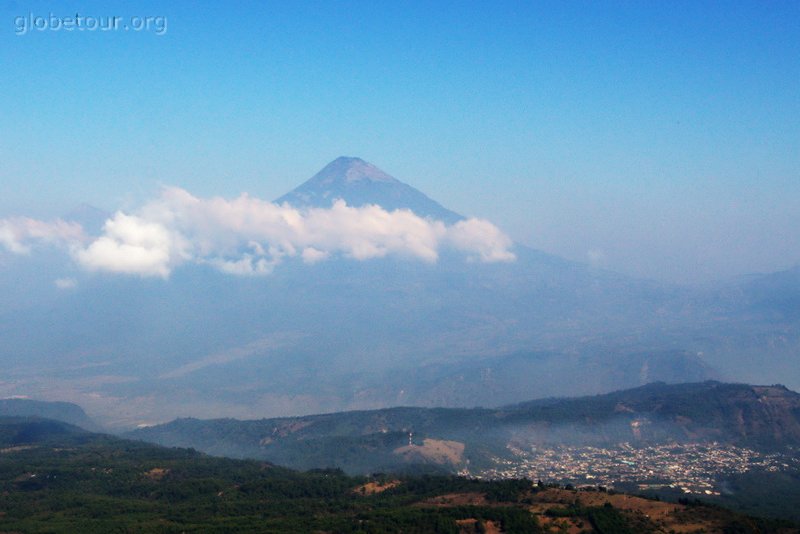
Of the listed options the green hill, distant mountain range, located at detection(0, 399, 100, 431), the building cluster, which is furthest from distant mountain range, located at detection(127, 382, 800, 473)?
distant mountain range, located at detection(0, 399, 100, 431)

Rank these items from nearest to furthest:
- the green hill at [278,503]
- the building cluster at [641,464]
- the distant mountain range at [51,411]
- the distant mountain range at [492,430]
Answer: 1. the green hill at [278,503]
2. the building cluster at [641,464]
3. the distant mountain range at [492,430]
4. the distant mountain range at [51,411]

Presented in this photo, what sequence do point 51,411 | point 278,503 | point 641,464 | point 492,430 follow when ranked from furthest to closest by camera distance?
point 51,411
point 492,430
point 641,464
point 278,503

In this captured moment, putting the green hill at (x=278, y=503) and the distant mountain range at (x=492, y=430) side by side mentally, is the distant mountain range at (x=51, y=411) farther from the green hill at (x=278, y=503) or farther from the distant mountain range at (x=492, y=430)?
the green hill at (x=278, y=503)

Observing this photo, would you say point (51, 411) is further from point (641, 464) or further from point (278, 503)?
point (641, 464)

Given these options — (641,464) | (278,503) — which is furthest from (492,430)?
(278,503)

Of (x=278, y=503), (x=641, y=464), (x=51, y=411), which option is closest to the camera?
(x=278, y=503)

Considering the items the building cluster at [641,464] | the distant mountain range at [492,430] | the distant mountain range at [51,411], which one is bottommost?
the building cluster at [641,464]

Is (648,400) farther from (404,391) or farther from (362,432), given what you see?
(404,391)

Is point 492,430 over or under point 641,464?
over

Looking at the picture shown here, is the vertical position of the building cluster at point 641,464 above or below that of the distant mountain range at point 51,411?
below

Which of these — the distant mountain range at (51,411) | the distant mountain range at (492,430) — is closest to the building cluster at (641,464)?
the distant mountain range at (492,430)

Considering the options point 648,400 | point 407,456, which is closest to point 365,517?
point 407,456
